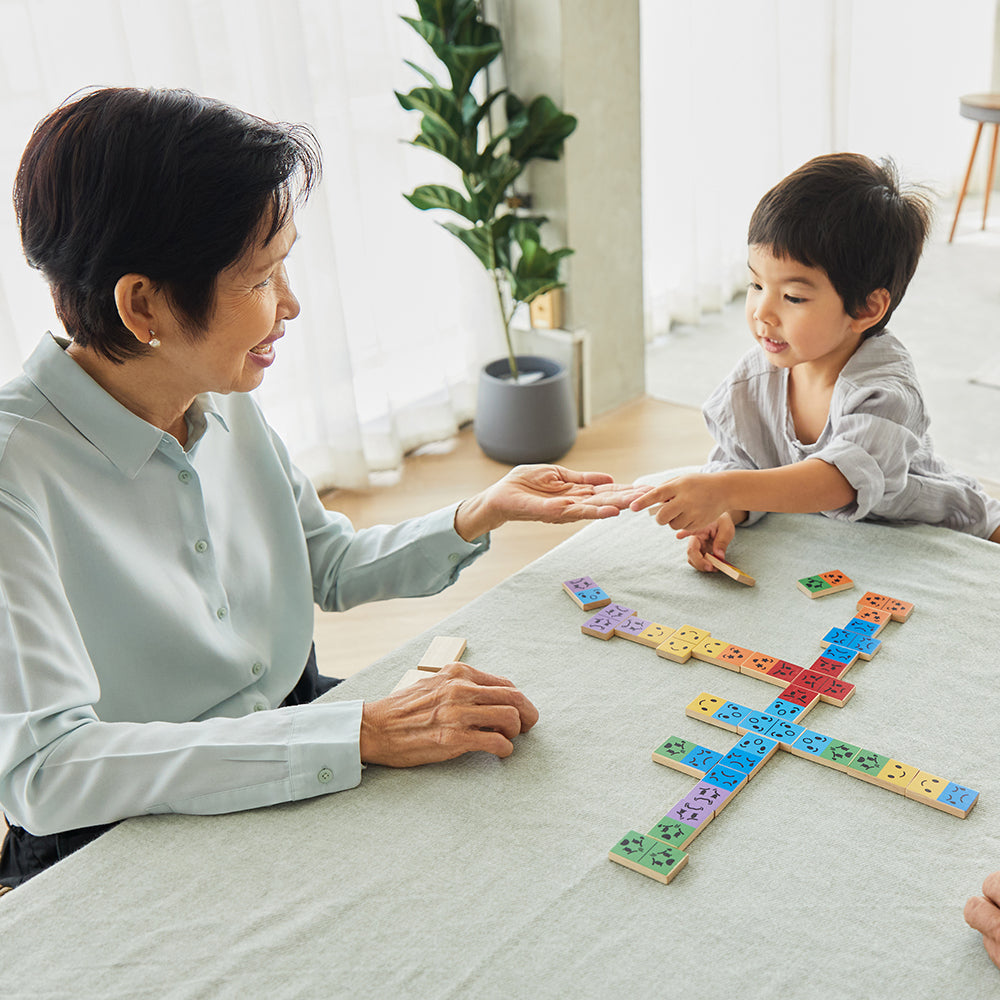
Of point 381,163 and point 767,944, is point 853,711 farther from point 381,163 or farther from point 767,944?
point 381,163

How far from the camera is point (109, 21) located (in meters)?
2.49

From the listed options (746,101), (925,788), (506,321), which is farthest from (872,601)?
(746,101)

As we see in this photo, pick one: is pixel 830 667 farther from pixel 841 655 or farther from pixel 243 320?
pixel 243 320

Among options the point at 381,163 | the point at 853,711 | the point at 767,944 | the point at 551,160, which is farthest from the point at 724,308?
the point at 767,944

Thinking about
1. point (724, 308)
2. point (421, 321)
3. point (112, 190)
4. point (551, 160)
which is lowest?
point (724, 308)

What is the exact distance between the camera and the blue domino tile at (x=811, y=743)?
1.09 metres

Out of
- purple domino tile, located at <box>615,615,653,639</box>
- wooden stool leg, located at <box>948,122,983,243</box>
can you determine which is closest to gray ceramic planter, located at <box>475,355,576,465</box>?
purple domino tile, located at <box>615,615,653,639</box>

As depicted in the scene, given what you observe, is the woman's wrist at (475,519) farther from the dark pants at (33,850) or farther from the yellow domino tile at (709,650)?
the dark pants at (33,850)

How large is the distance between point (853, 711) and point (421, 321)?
262 cm

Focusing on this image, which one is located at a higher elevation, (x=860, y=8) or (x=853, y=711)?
(x=860, y=8)

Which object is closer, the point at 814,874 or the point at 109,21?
the point at 814,874

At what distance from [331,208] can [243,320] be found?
2.01 meters

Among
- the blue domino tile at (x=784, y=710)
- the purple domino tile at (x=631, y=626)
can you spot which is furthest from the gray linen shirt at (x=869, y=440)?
the blue domino tile at (x=784, y=710)

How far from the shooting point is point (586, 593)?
139 centimetres
